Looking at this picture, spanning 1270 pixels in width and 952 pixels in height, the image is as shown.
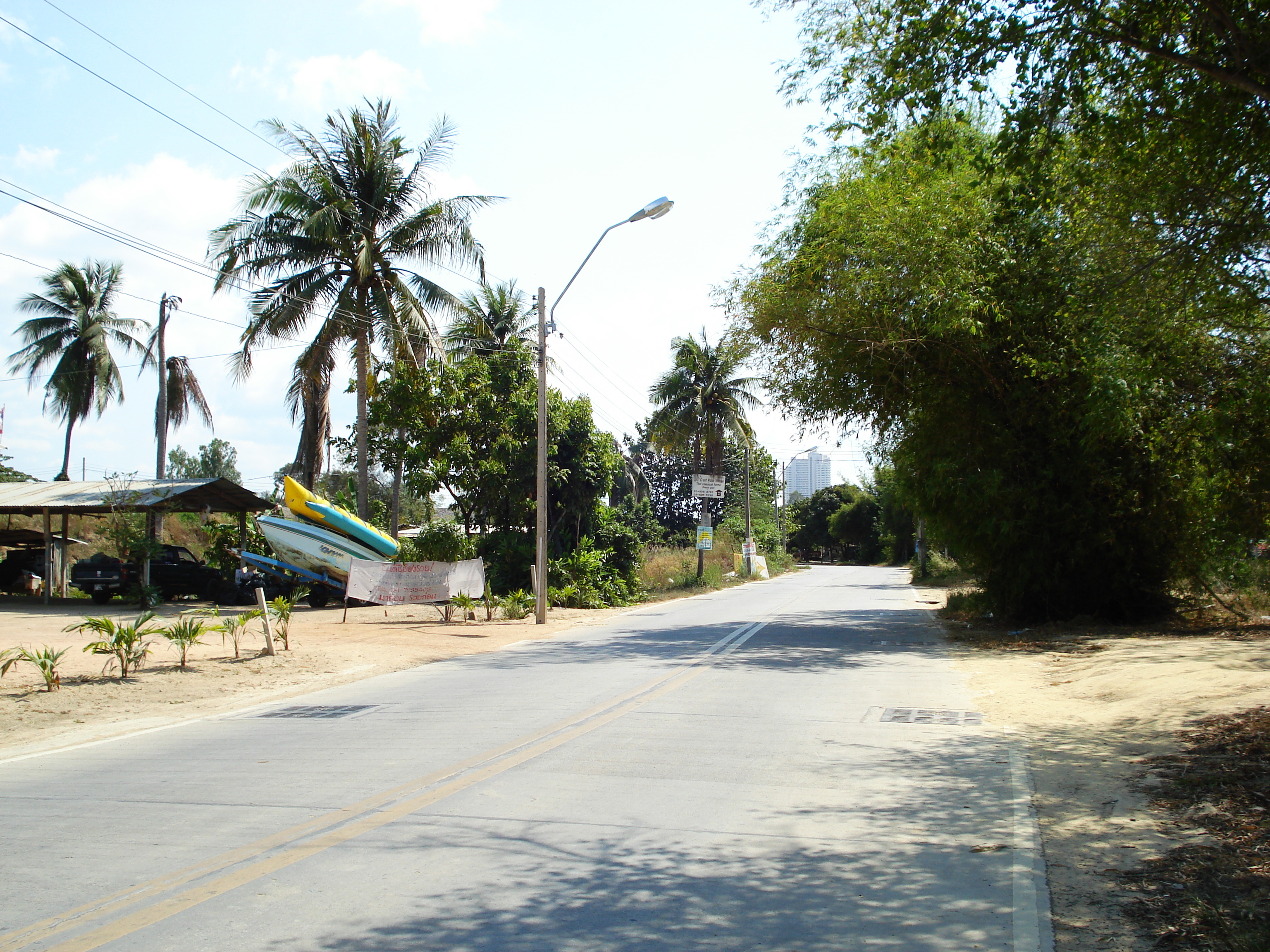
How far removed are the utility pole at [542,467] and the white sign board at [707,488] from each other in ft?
67.6

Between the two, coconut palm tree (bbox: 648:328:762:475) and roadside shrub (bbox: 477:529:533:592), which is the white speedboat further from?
coconut palm tree (bbox: 648:328:762:475)

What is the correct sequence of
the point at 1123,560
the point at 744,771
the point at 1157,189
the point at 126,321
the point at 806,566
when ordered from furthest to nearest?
the point at 806,566, the point at 126,321, the point at 1123,560, the point at 1157,189, the point at 744,771

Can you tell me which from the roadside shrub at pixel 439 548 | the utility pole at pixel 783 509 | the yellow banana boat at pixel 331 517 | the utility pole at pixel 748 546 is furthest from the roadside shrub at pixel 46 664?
the utility pole at pixel 783 509

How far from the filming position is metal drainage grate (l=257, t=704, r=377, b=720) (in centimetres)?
1032

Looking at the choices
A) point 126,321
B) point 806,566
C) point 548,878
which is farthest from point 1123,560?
point 806,566

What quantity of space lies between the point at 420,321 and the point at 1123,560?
18707 millimetres

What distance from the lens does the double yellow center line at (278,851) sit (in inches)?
170

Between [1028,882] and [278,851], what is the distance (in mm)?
Answer: 4070

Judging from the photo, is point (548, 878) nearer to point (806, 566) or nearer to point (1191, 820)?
point (1191, 820)

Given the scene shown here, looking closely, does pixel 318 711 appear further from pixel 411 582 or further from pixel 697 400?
pixel 697 400

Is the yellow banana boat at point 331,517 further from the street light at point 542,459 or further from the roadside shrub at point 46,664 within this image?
the roadside shrub at point 46,664

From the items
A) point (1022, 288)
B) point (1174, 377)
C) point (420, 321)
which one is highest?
point (420, 321)

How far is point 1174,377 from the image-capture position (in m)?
14.2

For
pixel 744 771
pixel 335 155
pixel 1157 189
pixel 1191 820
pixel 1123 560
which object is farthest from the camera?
pixel 335 155
